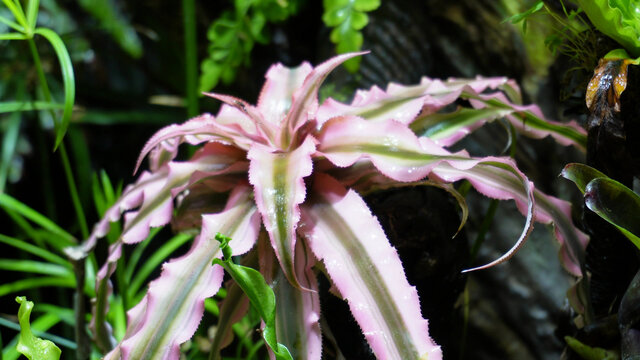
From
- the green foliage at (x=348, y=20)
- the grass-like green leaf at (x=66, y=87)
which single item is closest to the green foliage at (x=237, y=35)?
the green foliage at (x=348, y=20)

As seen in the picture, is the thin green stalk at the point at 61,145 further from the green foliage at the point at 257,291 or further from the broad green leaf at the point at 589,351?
the broad green leaf at the point at 589,351

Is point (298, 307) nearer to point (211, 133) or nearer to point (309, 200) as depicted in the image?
point (309, 200)

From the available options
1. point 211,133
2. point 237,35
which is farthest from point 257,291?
point 237,35

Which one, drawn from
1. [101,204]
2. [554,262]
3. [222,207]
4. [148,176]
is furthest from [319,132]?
[554,262]

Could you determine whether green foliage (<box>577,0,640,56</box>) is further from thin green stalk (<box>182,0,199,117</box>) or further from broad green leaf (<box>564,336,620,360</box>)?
thin green stalk (<box>182,0,199,117</box>)

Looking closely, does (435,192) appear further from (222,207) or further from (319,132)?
(222,207)

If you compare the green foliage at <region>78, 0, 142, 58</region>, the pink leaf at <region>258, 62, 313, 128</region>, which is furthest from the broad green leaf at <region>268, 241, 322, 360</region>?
the green foliage at <region>78, 0, 142, 58</region>
